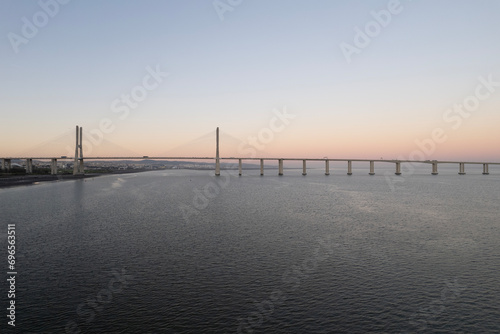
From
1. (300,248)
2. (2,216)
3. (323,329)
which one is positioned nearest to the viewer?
(323,329)

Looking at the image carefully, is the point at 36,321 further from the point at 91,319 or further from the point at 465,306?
the point at 465,306

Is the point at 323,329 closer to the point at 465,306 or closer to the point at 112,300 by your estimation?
the point at 465,306

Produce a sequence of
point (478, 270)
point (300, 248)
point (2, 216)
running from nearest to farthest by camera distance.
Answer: point (478, 270) < point (300, 248) < point (2, 216)

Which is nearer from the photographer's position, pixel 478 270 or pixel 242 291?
pixel 242 291

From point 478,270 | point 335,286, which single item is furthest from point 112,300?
point 478,270

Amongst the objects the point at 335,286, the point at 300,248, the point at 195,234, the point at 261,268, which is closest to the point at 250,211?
the point at 195,234

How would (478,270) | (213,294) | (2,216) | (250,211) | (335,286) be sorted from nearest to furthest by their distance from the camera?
(213,294) < (335,286) < (478,270) < (2,216) < (250,211)

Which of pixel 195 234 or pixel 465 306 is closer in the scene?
pixel 465 306

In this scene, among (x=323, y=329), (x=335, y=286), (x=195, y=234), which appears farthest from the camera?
(x=195, y=234)
